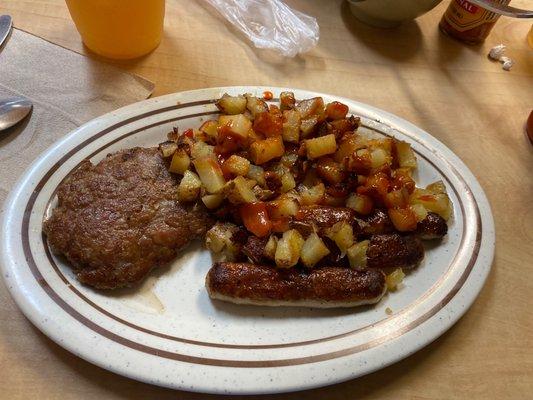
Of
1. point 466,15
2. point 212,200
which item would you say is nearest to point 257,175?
point 212,200

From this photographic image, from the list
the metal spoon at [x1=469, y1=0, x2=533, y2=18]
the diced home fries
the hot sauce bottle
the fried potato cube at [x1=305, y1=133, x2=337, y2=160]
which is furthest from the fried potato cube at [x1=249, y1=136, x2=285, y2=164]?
the hot sauce bottle

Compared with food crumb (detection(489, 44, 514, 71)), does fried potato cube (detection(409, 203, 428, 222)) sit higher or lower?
lower

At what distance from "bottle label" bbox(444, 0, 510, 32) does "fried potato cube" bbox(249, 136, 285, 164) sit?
167 cm

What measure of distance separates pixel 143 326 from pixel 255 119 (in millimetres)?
814

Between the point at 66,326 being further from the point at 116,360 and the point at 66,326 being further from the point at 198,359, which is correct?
the point at 198,359

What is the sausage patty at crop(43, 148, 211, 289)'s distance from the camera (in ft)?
4.42

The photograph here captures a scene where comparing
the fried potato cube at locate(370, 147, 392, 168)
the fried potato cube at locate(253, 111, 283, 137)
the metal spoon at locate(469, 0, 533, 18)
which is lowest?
the fried potato cube at locate(253, 111, 283, 137)

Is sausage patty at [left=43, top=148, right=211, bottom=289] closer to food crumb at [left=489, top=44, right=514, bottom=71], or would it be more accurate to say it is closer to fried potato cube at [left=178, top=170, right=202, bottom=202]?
fried potato cube at [left=178, top=170, right=202, bottom=202]

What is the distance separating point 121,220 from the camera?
55.4 inches

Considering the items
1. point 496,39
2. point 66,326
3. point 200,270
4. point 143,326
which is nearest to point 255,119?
point 200,270

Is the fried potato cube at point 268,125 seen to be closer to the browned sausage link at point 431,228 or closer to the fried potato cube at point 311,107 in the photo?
the fried potato cube at point 311,107

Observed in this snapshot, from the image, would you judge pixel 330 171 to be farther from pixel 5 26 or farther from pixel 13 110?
pixel 5 26

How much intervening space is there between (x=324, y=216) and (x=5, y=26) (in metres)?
1.78

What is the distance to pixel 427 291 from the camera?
1424 millimetres
